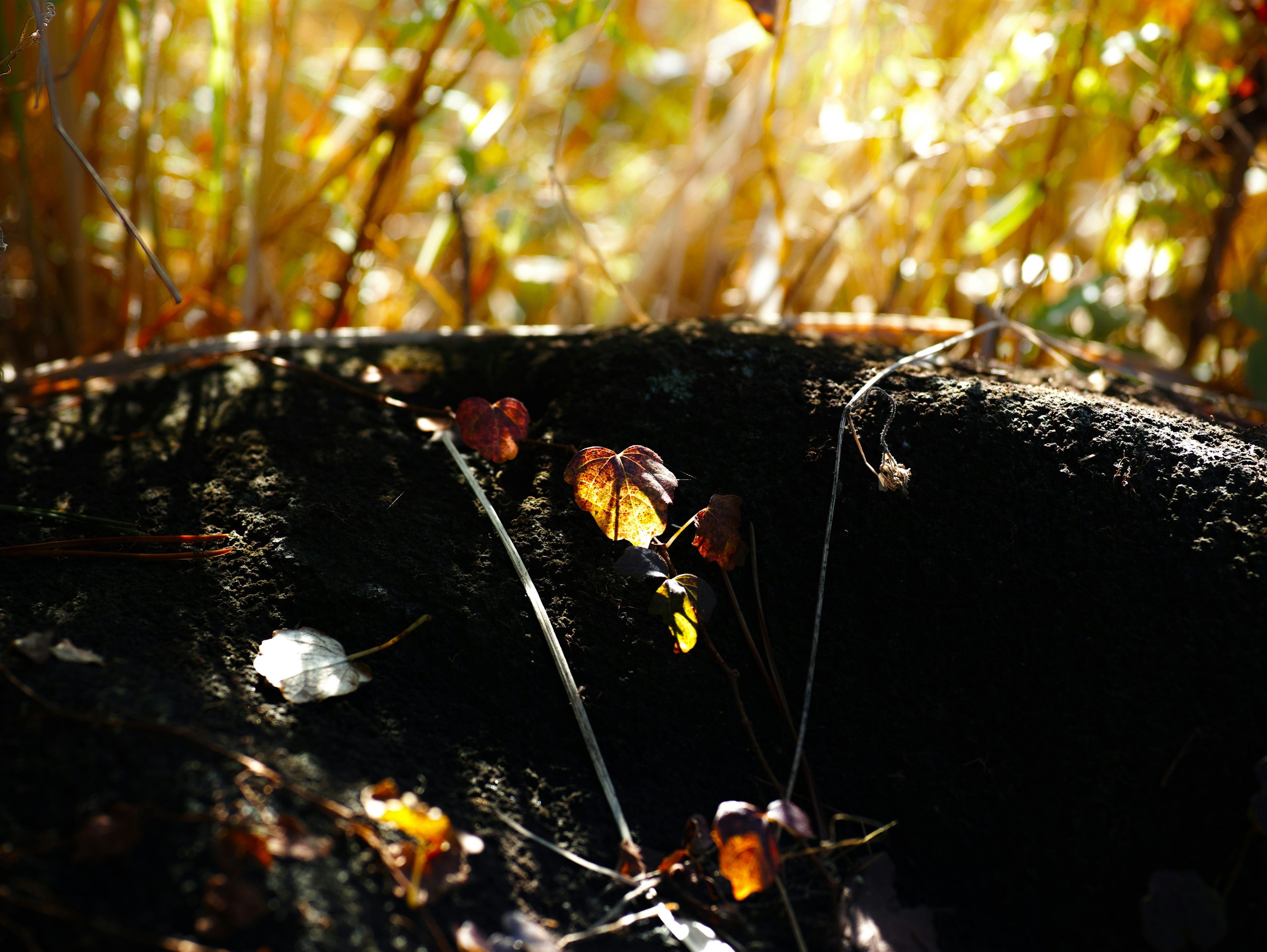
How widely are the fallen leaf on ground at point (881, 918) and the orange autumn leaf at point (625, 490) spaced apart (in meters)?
0.40

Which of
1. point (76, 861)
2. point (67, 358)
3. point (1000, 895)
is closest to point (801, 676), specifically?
point (1000, 895)

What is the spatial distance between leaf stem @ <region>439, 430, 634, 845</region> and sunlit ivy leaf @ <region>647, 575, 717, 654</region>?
0.38 feet

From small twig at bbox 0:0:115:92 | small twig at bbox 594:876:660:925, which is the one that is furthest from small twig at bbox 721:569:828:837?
small twig at bbox 0:0:115:92

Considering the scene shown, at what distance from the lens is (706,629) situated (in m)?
0.90

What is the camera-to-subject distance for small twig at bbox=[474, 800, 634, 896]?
72 cm

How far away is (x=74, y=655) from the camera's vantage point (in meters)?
0.74

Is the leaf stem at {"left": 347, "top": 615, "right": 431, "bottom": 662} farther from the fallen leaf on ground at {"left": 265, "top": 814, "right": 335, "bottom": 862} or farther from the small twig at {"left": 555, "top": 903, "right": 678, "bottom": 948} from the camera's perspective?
the small twig at {"left": 555, "top": 903, "right": 678, "bottom": 948}

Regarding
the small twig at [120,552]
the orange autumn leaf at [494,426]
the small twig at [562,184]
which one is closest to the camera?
the small twig at [120,552]

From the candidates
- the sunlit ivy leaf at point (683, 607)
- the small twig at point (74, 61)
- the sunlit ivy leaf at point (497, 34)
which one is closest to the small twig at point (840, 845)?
the sunlit ivy leaf at point (683, 607)

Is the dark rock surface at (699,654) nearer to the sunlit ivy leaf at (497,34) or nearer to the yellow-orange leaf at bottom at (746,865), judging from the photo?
the yellow-orange leaf at bottom at (746,865)

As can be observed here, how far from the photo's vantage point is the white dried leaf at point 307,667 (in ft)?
2.58

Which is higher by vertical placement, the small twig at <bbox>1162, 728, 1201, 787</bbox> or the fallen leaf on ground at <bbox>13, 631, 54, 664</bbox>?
the fallen leaf on ground at <bbox>13, 631, 54, 664</bbox>

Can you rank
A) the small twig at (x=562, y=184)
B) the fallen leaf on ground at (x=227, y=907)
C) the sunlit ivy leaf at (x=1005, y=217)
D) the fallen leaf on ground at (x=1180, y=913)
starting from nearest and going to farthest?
the fallen leaf on ground at (x=227, y=907) → the fallen leaf on ground at (x=1180, y=913) → the small twig at (x=562, y=184) → the sunlit ivy leaf at (x=1005, y=217)

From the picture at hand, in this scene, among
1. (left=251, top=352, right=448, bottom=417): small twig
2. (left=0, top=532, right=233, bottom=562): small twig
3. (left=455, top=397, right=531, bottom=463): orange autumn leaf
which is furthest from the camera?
(left=251, top=352, right=448, bottom=417): small twig
